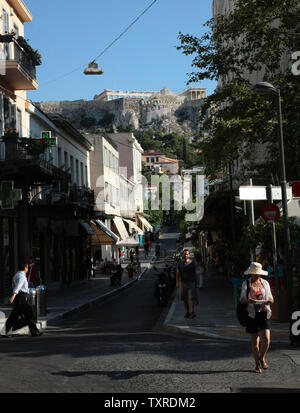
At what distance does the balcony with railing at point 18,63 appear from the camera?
2353 centimetres

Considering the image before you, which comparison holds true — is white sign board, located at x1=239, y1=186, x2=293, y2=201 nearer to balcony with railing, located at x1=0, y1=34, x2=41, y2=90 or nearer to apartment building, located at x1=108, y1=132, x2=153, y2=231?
balcony with railing, located at x1=0, y1=34, x2=41, y2=90

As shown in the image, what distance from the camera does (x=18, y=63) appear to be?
2364cm

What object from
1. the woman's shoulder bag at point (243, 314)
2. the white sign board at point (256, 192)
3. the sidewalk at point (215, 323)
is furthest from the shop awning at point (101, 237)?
the woman's shoulder bag at point (243, 314)

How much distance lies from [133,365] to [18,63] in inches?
650

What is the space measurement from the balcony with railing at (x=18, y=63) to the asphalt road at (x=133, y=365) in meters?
12.2

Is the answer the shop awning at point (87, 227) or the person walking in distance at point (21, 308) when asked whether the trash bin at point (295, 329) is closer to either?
the person walking in distance at point (21, 308)

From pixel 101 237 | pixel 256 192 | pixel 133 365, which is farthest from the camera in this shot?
pixel 101 237

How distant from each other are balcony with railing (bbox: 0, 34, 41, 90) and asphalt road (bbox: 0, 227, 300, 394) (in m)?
12.2

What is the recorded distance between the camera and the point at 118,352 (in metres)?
10.9

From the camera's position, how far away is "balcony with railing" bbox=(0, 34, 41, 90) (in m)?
23.5

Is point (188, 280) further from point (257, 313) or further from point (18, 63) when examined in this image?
point (18, 63)

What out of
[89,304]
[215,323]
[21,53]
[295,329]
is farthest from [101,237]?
[295,329]

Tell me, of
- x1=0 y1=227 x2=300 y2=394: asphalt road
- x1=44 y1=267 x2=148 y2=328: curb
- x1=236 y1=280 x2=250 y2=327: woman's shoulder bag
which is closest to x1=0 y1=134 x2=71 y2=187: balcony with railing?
x1=44 y1=267 x2=148 y2=328: curb

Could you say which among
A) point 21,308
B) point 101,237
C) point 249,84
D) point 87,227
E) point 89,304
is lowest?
point 89,304
